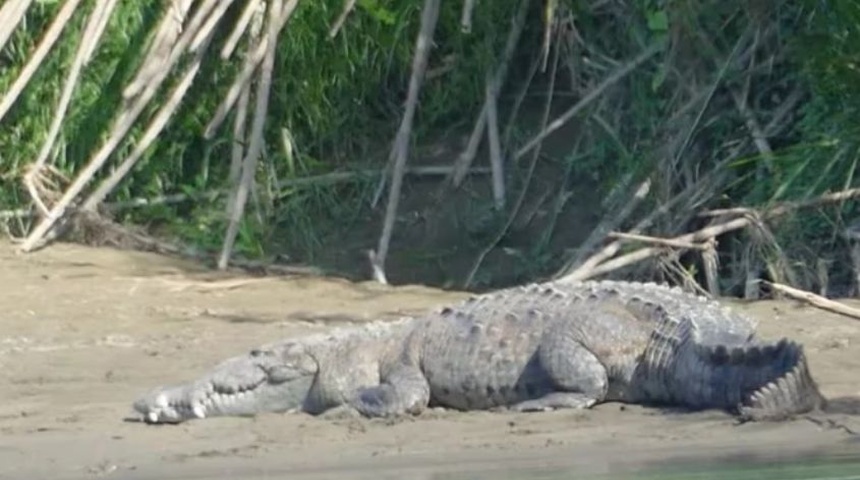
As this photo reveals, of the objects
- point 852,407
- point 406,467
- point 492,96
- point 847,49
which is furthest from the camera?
point 492,96

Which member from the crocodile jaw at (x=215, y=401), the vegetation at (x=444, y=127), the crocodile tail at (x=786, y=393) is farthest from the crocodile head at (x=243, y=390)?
the vegetation at (x=444, y=127)

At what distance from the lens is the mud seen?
6516 millimetres

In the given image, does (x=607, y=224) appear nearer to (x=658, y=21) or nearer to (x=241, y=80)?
(x=658, y=21)

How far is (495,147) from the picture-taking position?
1068 centimetres

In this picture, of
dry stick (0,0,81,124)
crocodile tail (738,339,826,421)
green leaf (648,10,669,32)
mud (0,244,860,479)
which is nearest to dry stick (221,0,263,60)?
dry stick (0,0,81,124)

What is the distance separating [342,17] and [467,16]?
2.46 ft

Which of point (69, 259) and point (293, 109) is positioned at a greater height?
point (293, 109)

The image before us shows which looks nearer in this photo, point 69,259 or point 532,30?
point 69,259

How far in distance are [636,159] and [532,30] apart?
130 centimetres

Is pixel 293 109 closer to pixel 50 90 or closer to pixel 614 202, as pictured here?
pixel 50 90

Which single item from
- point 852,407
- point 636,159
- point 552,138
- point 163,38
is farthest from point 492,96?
point 852,407

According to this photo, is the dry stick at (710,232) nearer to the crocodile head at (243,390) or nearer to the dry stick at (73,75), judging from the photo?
the crocodile head at (243,390)

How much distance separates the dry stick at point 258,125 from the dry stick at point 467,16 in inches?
35.1

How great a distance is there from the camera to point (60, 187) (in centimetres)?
1109
